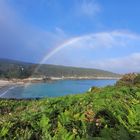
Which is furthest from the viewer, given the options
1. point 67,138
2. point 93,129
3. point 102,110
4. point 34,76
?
point 34,76

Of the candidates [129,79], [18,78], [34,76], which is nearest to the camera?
[129,79]

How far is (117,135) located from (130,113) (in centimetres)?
175

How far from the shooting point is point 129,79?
3541cm

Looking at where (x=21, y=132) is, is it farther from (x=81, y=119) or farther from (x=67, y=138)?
(x=67, y=138)

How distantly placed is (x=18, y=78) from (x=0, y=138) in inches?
6045

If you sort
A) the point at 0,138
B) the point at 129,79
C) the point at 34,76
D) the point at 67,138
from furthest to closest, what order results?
1. the point at 34,76
2. the point at 129,79
3. the point at 0,138
4. the point at 67,138

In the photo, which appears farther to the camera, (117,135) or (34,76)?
(34,76)

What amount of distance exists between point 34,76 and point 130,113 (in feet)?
586

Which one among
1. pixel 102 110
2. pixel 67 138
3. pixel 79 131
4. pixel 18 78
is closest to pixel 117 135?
pixel 67 138

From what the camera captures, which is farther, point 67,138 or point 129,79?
point 129,79

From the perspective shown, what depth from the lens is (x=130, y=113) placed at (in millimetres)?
8039

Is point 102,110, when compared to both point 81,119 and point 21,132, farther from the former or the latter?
point 21,132

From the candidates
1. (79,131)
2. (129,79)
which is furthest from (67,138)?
(129,79)

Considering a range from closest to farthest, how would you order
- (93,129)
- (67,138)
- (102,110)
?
(67,138) → (93,129) → (102,110)
